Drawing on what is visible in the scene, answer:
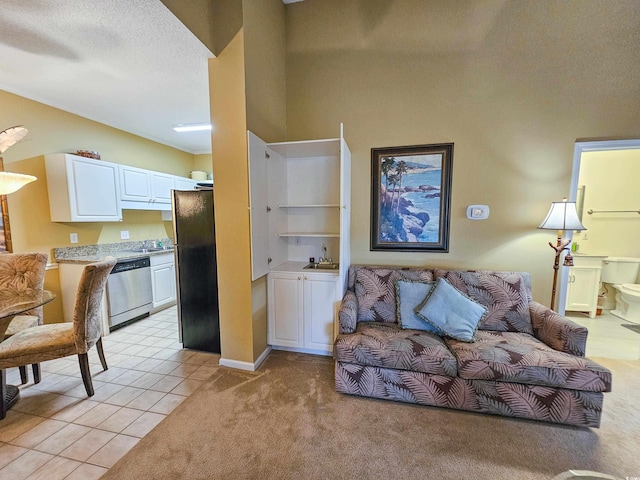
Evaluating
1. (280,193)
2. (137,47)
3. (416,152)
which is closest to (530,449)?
(416,152)

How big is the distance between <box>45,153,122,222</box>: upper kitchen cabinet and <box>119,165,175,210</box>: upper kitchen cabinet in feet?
0.56

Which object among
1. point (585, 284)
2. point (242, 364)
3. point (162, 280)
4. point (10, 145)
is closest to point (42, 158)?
point (10, 145)

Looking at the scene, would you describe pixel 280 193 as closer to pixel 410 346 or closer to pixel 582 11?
pixel 410 346

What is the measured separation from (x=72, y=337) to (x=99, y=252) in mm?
2039

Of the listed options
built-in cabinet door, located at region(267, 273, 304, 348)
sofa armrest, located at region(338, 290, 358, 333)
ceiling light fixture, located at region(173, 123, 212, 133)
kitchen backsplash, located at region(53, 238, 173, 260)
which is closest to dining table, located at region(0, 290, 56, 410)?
kitchen backsplash, located at region(53, 238, 173, 260)

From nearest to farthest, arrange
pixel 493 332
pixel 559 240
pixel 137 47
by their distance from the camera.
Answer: pixel 137 47 < pixel 493 332 < pixel 559 240

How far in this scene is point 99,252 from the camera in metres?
3.62

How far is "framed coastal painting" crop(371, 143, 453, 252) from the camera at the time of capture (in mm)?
2721

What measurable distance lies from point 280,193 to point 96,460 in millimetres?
2429

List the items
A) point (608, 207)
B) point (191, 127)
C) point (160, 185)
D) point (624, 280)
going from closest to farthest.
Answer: point (624, 280) → point (608, 207) → point (191, 127) → point (160, 185)

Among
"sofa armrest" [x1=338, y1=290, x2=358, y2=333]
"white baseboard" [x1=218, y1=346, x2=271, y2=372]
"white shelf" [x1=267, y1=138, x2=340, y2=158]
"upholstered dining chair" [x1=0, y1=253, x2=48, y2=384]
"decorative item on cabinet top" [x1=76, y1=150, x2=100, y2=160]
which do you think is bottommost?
"white baseboard" [x1=218, y1=346, x2=271, y2=372]

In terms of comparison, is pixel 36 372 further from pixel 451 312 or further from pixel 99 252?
pixel 451 312

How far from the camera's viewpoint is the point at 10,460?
1.54 meters

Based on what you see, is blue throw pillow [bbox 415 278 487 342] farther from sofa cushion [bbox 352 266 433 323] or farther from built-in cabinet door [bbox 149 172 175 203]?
built-in cabinet door [bbox 149 172 175 203]
